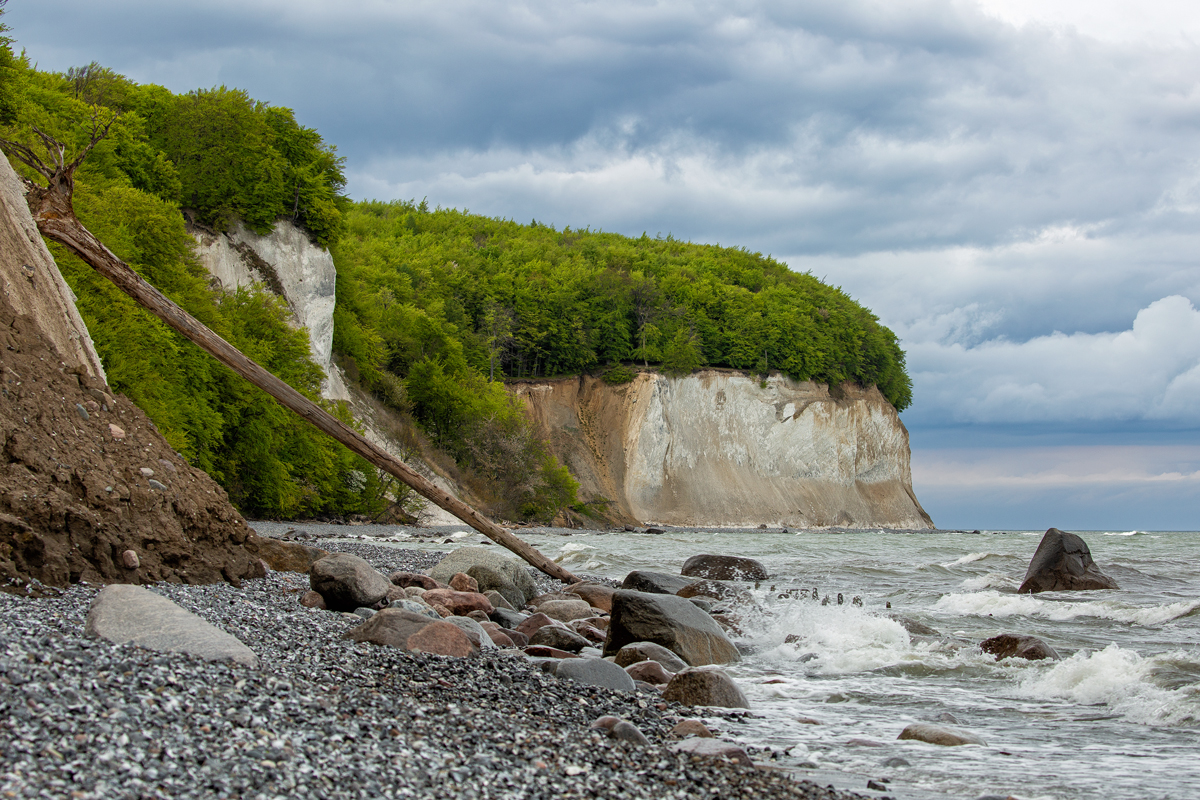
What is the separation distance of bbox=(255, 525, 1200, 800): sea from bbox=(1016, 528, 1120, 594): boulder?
0.85m

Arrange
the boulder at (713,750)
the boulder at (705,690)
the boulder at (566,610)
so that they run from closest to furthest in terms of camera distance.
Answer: the boulder at (713,750) → the boulder at (705,690) → the boulder at (566,610)

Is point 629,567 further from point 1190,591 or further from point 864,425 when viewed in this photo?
point 864,425

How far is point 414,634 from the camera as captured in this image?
262 inches

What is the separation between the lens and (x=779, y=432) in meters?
74.6

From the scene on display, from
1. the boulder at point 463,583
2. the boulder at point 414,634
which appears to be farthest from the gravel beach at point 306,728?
the boulder at point 463,583

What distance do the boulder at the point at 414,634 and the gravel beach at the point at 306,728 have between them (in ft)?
0.95

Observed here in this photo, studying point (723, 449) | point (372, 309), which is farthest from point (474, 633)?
point (723, 449)

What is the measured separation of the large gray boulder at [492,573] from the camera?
12975 millimetres

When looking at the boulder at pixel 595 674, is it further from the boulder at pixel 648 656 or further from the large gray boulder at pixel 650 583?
the large gray boulder at pixel 650 583

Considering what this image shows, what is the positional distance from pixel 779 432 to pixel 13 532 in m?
71.2

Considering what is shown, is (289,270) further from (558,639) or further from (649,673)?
(649,673)

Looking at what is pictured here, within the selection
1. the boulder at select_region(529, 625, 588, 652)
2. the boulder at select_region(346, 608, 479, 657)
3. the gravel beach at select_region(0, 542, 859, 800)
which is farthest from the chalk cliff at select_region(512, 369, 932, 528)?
the gravel beach at select_region(0, 542, 859, 800)

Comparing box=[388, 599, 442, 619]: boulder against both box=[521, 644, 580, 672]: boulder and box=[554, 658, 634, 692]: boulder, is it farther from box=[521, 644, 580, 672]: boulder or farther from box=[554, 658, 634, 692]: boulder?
box=[554, 658, 634, 692]: boulder

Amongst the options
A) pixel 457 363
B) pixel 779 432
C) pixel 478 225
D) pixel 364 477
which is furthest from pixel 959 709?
pixel 478 225
